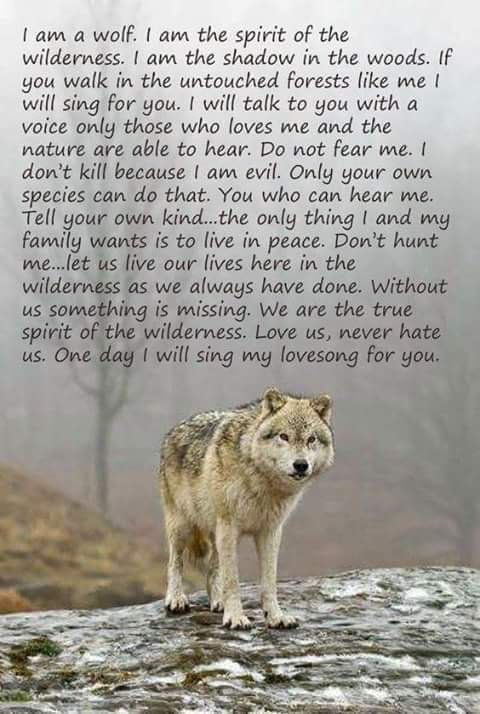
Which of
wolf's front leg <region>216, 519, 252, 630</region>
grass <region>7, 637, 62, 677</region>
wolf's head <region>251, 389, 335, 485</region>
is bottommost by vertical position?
grass <region>7, 637, 62, 677</region>

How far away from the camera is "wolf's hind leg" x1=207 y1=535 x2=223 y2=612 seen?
1050 cm

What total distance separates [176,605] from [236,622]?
1.14 m

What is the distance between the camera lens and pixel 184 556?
1074 cm

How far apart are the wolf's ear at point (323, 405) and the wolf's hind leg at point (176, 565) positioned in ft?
7.24

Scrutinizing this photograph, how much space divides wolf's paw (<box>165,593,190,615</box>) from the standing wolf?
0.04ft

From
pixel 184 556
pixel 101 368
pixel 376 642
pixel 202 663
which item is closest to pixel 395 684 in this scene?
pixel 376 642

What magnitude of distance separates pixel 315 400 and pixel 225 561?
1.84m

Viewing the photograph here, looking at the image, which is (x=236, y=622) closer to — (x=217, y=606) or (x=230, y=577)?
(x=230, y=577)

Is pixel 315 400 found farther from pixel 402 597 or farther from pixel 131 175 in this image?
pixel 131 175

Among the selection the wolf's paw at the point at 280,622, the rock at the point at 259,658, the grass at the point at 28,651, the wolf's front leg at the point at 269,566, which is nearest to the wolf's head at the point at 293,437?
the wolf's front leg at the point at 269,566

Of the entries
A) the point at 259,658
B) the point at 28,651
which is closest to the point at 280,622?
the point at 259,658

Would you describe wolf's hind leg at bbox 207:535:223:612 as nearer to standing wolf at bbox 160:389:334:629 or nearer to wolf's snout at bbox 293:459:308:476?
standing wolf at bbox 160:389:334:629

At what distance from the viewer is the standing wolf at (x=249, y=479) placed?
913 cm

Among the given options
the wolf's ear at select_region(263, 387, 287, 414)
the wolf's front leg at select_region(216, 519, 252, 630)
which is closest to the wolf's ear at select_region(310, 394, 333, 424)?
the wolf's ear at select_region(263, 387, 287, 414)
